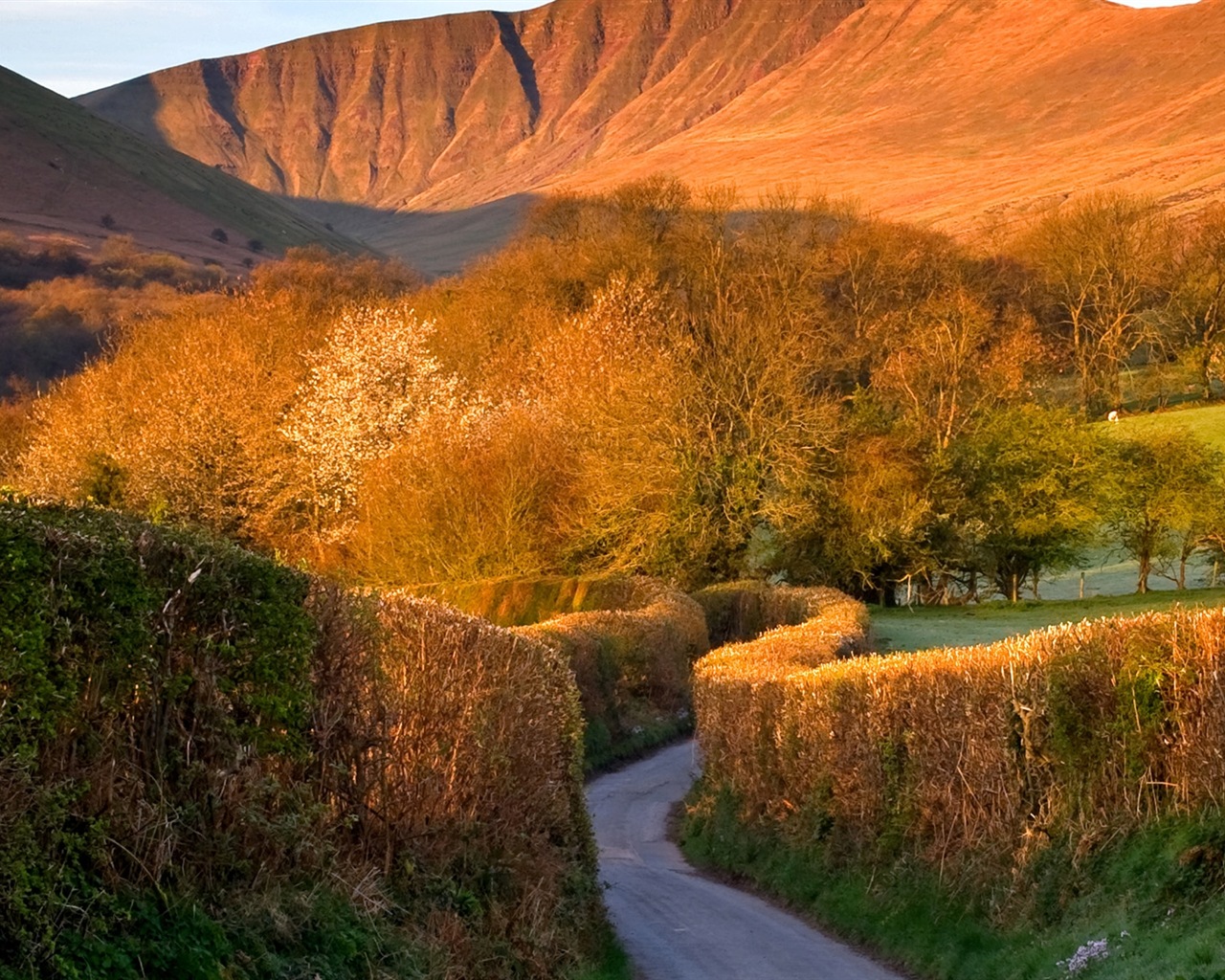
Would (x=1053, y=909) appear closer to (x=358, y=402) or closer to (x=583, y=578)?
(x=583, y=578)

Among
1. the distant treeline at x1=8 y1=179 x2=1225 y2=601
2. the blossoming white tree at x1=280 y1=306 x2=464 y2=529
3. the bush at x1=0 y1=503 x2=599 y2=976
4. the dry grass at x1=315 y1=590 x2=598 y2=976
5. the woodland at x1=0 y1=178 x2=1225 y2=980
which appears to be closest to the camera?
the bush at x1=0 y1=503 x2=599 y2=976

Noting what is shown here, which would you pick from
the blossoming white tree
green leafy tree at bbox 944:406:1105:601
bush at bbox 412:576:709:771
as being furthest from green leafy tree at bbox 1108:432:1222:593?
the blossoming white tree

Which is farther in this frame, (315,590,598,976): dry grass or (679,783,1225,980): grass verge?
(679,783,1225,980): grass verge

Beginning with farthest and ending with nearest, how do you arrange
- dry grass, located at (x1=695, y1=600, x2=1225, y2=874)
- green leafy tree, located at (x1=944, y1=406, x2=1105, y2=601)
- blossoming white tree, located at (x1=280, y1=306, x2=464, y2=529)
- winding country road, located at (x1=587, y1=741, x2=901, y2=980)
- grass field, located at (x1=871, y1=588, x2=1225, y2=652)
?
green leafy tree, located at (x1=944, y1=406, x2=1105, y2=601) → blossoming white tree, located at (x1=280, y1=306, x2=464, y2=529) → grass field, located at (x1=871, y1=588, x2=1225, y2=652) → winding country road, located at (x1=587, y1=741, x2=901, y2=980) → dry grass, located at (x1=695, y1=600, x2=1225, y2=874)

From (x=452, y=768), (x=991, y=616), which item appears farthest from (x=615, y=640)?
(x=991, y=616)

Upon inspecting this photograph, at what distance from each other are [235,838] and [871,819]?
388 inches

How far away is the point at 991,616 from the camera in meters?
52.0

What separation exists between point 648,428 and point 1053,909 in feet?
117

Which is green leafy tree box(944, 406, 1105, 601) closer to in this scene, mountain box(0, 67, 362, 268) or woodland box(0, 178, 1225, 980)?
woodland box(0, 178, 1225, 980)

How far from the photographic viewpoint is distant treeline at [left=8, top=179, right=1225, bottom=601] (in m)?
48.0

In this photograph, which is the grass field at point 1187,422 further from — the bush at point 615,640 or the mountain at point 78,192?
the mountain at point 78,192

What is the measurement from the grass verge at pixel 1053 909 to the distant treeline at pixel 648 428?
30.3 meters

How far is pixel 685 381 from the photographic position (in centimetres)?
4950

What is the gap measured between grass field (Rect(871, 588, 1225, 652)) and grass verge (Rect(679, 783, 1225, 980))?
24.5 m
